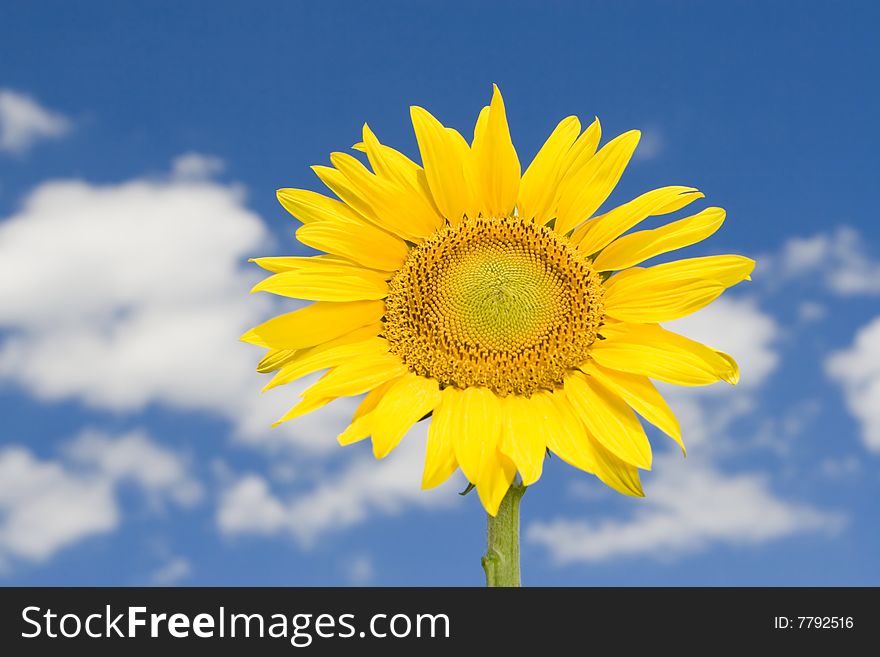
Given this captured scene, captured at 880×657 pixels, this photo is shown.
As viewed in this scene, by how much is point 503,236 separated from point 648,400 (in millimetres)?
988

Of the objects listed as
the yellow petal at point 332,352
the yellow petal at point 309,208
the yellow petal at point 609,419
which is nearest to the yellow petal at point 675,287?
the yellow petal at point 609,419

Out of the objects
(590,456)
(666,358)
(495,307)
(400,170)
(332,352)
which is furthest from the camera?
(400,170)

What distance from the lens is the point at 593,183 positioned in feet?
13.8

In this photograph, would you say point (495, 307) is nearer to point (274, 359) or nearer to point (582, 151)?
point (582, 151)

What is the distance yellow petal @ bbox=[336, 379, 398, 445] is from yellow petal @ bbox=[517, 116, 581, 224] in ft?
3.36

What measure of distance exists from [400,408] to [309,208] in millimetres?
1064

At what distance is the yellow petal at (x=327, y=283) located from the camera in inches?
156

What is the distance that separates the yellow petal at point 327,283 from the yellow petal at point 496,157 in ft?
2.09

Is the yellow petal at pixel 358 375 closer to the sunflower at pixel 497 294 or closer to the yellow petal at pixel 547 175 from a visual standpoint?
the sunflower at pixel 497 294

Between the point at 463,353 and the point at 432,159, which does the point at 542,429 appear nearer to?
the point at 463,353

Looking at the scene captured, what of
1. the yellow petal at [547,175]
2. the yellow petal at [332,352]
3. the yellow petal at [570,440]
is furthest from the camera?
the yellow petal at [547,175]

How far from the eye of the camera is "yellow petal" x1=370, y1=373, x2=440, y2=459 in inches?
142

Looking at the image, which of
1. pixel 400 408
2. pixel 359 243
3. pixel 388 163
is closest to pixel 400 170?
pixel 388 163

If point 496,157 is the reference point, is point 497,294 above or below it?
below
